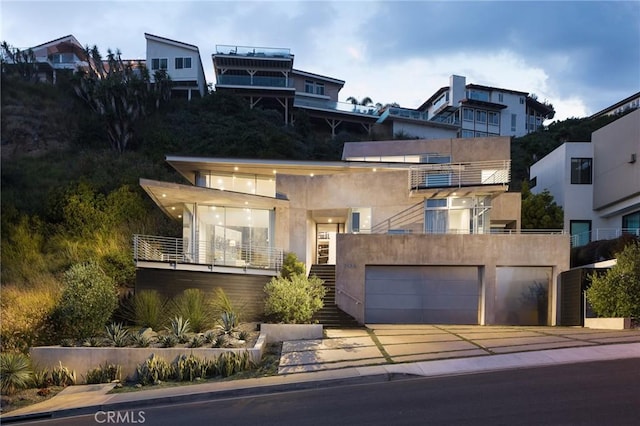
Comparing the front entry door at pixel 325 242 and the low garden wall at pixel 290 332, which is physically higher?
the front entry door at pixel 325 242

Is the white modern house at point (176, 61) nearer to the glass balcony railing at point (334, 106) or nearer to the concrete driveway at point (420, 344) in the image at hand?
the glass balcony railing at point (334, 106)

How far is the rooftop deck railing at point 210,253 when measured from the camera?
2142 cm

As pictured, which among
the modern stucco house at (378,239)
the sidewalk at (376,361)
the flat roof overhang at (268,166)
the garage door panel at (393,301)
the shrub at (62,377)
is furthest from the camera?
the flat roof overhang at (268,166)

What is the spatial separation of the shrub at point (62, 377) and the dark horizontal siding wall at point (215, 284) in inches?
231

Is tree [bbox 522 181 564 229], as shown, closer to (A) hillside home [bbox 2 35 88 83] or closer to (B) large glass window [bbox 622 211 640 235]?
(B) large glass window [bbox 622 211 640 235]

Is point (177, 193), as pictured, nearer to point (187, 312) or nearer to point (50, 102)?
point (187, 312)

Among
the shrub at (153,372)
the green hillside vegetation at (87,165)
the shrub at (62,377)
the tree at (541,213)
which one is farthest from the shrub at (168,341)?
the tree at (541,213)

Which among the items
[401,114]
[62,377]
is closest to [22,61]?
[401,114]

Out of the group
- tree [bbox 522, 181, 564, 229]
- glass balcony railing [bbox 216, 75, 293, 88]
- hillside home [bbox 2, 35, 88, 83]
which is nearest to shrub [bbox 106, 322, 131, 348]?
tree [bbox 522, 181, 564, 229]

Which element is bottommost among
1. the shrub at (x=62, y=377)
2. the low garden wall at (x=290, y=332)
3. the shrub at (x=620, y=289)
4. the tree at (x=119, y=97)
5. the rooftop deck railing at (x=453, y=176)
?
the shrub at (x=62, y=377)

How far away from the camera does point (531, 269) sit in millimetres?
22891

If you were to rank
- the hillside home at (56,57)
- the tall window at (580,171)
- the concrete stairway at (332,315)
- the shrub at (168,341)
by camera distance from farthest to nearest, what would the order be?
the hillside home at (56,57), the tall window at (580,171), the concrete stairway at (332,315), the shrub at (168,341)

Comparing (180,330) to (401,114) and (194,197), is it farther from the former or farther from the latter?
(401,114)

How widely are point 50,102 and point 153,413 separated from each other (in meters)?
52.4
